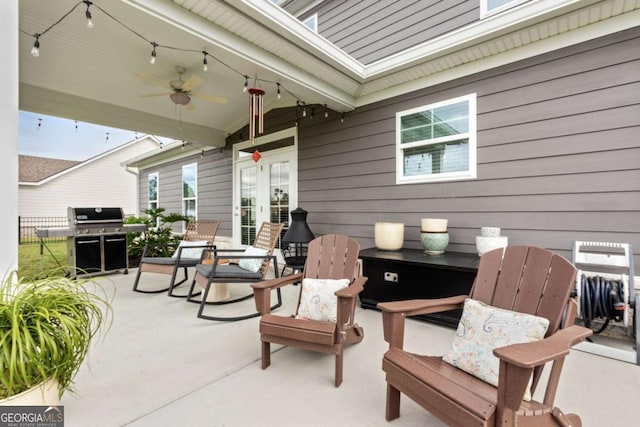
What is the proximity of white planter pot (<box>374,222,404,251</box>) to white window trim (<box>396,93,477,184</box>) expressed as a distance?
25.6 inches

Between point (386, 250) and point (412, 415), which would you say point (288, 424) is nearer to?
point (412, 415)

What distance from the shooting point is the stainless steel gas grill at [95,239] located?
4.63 metres

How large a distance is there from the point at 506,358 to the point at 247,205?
5643 millimetres

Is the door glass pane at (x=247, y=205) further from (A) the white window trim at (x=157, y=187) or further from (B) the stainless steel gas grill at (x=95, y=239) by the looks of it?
(A) the white window trim at (x=157, y=187)

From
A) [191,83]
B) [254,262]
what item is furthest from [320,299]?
[191,83]

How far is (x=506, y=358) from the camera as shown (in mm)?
1046

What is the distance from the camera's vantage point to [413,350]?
2332mm

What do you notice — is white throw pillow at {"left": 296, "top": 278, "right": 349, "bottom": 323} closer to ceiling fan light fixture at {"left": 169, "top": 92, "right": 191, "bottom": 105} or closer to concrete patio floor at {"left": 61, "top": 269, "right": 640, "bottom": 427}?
concrete patio floor at {"left": 61, "top": 269, "right": 640, "bottom": 427}

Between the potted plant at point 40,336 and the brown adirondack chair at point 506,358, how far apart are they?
153cm

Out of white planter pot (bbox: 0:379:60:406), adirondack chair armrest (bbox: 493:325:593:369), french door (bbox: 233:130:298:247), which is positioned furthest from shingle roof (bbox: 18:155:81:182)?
adirondack chair armrest (bbox: 493:325:593:369)

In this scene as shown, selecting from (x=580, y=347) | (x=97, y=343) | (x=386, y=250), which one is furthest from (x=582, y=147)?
(x=97, y=343)

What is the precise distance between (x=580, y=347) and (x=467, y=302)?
154 cm

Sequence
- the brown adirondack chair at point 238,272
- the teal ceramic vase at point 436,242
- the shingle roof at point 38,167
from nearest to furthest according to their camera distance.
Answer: the brown adirondack chair at point 238,272
the teal ceramic vase at point 436,242
the shingle roof at point 38,167

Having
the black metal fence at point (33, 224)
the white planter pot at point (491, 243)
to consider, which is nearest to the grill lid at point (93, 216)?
the white planter pot at point (491, 243)
